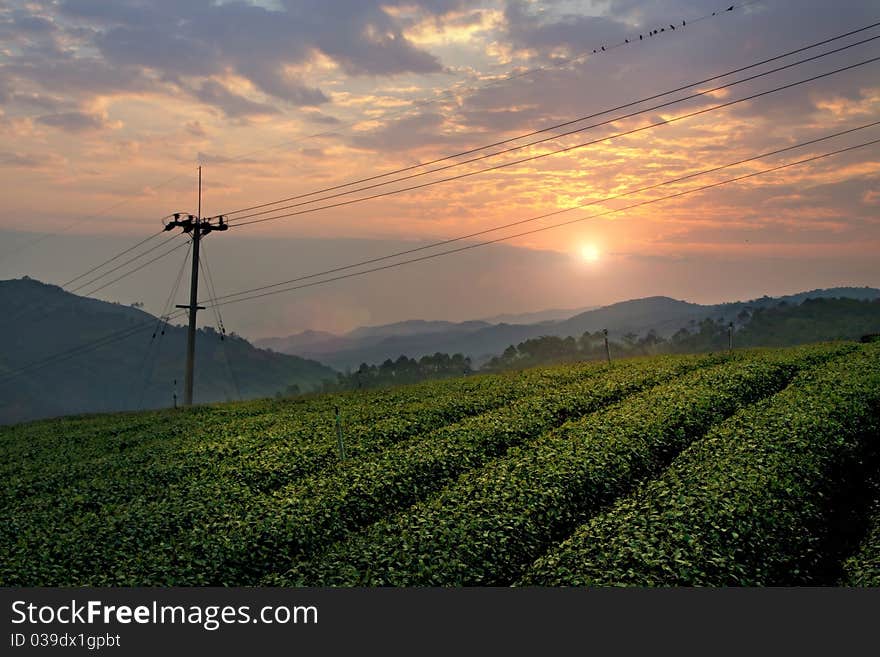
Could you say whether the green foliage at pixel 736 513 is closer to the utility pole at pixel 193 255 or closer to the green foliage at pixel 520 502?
the green foliage at pixel 520 502

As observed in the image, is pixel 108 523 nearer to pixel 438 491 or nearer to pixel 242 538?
pixel 242 538

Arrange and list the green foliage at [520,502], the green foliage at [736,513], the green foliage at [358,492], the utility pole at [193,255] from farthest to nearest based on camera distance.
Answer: the utility pole at [193,255] → the green foliage at [358,492] → the green foliage at [520,502] → the green foliage at [736,513]

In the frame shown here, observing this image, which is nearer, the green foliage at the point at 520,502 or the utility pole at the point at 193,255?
the green foliage at the point at 520,502

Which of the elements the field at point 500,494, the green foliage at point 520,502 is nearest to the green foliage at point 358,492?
the field at point 500,494

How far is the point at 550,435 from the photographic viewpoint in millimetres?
35938

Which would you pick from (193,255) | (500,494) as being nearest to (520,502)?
(500,494)

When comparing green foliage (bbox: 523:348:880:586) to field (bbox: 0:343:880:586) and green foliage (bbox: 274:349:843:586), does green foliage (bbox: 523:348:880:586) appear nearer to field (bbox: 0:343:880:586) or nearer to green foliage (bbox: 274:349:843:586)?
field (bbox: 0:343:880:586)

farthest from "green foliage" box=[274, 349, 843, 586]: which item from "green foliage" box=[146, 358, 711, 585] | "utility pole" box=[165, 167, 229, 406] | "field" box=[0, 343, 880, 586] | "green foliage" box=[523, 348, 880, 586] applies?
"utility pole" box=[165, 167, 229, 406]

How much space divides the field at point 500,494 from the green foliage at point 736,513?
72 mm

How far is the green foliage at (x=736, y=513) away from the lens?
63.2 feet

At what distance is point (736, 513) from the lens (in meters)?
22.0

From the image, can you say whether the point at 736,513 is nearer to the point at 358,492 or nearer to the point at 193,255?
the point at 358,492

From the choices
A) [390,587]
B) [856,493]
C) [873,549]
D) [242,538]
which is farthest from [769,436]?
[242,538]

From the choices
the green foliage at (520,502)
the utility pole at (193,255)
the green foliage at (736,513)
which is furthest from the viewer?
the utility pole at (193,255)
